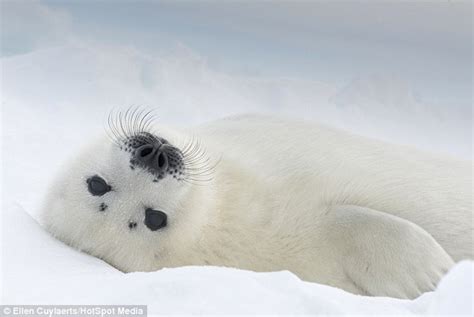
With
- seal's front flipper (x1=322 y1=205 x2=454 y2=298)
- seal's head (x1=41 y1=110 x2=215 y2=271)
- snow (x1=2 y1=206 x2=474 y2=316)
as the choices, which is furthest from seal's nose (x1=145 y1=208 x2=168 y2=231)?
seal's front flipper (x1=322 y1=205 x2=454 y2=298)

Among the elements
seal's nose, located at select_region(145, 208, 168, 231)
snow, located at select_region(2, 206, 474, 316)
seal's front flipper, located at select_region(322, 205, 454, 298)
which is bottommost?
seal's front flipper, located at select_region(322, 205, 454, 298)

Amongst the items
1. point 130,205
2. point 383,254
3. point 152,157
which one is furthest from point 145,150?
point 383,254

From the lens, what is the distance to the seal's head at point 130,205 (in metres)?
3.17

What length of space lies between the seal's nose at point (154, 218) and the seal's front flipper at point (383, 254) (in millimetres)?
816

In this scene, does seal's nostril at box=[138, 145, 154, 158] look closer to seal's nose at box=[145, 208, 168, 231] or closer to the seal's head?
the seal's head

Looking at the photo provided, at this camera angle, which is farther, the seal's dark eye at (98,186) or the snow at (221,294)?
the seal's dark eye at (98,186)

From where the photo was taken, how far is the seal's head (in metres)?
3.17

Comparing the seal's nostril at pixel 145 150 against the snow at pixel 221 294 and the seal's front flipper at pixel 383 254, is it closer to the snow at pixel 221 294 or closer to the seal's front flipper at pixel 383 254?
the snow at pixel 221 294

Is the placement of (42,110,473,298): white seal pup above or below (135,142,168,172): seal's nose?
below

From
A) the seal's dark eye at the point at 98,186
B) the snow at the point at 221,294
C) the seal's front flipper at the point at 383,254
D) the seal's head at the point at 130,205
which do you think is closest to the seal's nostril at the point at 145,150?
the seal's head at the point at 130,205

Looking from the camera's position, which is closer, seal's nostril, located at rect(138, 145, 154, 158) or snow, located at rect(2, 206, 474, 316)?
snow, located at rect(2, 206, 474, 316)

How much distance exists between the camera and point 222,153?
3889 mm

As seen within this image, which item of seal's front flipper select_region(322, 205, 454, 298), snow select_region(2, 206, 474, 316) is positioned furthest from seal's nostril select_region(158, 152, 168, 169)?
seal's front flipper select_region(322, 205, 454, 298)

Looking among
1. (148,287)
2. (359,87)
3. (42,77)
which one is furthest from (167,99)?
(148,287)
